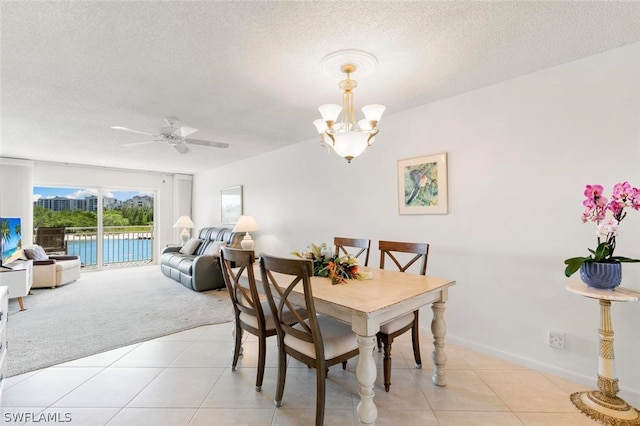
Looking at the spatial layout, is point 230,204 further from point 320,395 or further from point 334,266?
point 320,395

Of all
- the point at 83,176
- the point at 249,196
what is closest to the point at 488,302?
the point at 249,196

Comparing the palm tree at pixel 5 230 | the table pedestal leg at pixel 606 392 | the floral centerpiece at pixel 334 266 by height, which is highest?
the palm tree at pixel 5 230

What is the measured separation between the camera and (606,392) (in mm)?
1794

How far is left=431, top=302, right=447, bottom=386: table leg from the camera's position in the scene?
204 cm

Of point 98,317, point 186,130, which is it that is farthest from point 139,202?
point 186,130

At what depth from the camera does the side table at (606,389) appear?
1.70 meters

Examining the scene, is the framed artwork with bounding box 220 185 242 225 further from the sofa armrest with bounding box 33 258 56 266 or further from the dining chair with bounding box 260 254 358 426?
the dining chair with bounding box 260 254 358 426

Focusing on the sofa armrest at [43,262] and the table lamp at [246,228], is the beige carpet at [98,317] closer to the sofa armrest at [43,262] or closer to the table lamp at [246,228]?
the sofa armrest at [43,262]

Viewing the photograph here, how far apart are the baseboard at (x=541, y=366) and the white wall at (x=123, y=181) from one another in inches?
269

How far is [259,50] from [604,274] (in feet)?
8.41

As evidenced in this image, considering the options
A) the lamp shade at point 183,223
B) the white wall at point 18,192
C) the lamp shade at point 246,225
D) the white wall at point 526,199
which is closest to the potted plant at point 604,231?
the white wall at point 526,199

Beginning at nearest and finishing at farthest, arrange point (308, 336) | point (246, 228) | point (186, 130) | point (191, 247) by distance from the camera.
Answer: point (308, 336), point (186, 130), point (246, 228), point (191, 247)

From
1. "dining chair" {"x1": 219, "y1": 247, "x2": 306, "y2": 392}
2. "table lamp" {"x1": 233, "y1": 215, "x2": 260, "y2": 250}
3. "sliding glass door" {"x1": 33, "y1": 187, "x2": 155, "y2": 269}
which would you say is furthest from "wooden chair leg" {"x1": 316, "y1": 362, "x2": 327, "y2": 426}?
"sliding glass door" {"x1": 33, "y1": 187, "x2": 155, "y2": 269}

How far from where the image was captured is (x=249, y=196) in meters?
5.48
